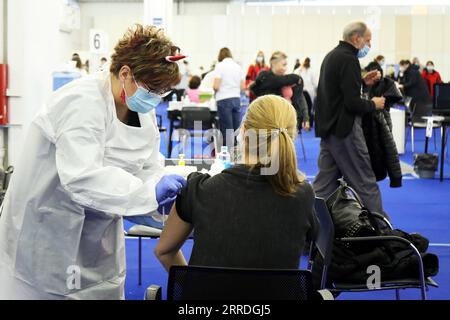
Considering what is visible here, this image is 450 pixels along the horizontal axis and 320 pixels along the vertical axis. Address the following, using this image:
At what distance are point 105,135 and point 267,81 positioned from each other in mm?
6375

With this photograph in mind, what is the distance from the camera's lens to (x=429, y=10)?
2261 centimetres

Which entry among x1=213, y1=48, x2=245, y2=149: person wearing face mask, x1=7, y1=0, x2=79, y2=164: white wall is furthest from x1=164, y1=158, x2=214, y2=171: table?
x1=213, y1=48, x2=245, y2=149: person wearing face mask

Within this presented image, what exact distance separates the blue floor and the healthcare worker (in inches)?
69.8

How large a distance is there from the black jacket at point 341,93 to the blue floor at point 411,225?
104 centimetres

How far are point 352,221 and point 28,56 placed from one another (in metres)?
3.16

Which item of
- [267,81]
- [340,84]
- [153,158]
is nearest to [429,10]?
[267,81]

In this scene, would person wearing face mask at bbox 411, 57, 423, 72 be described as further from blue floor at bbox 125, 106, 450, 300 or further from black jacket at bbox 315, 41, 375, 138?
black jacket at bbox 315, 41, 375, 138

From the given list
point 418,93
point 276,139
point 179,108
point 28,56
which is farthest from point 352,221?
point 418,93

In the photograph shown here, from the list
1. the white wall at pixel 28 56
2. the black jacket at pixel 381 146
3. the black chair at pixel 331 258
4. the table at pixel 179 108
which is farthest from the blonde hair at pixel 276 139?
the table at pixel 179 108

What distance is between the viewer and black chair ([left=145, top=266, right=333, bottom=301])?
197cm

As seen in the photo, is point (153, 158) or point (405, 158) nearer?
point (153, 158)

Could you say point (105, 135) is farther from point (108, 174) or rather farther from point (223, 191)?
point (223, 191)

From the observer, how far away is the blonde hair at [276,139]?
2.14m

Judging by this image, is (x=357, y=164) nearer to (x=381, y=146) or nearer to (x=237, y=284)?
(x=381, y=146)
